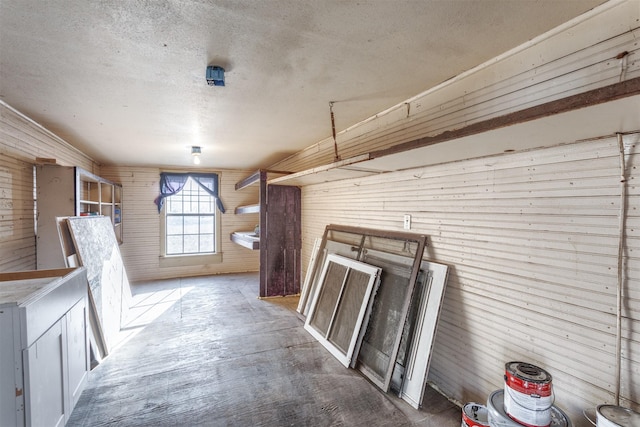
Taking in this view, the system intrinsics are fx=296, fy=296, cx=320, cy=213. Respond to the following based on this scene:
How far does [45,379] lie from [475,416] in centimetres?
251

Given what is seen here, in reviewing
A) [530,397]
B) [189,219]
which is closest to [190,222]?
[189,219]

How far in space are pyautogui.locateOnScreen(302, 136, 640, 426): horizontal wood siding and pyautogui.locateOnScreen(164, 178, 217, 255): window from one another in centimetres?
553

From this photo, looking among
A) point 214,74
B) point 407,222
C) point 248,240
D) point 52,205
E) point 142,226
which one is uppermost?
point 214,74

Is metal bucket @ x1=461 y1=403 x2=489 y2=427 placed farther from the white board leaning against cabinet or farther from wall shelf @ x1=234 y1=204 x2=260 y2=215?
wall shelf @ x1=234 y1=204 x2=260 y2=215

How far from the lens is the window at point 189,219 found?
6566mm

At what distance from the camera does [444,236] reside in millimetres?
2447

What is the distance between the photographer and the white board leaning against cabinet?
1.41 metres

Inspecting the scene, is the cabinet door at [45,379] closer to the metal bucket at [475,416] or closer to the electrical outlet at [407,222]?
the metal bucket at [475,416]

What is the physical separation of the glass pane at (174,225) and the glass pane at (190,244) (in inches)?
8.9

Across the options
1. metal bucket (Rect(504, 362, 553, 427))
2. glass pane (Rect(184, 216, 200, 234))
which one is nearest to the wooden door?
glass pane (Rect(184, 216, 200, 234))

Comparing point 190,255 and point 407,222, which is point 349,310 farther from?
point 190,255

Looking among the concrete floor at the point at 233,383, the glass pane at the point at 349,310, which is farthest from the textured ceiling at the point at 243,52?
the concrete floor at the point at 233,383

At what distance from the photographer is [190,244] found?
6.90 metres

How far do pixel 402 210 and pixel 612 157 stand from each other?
5.18 ft
